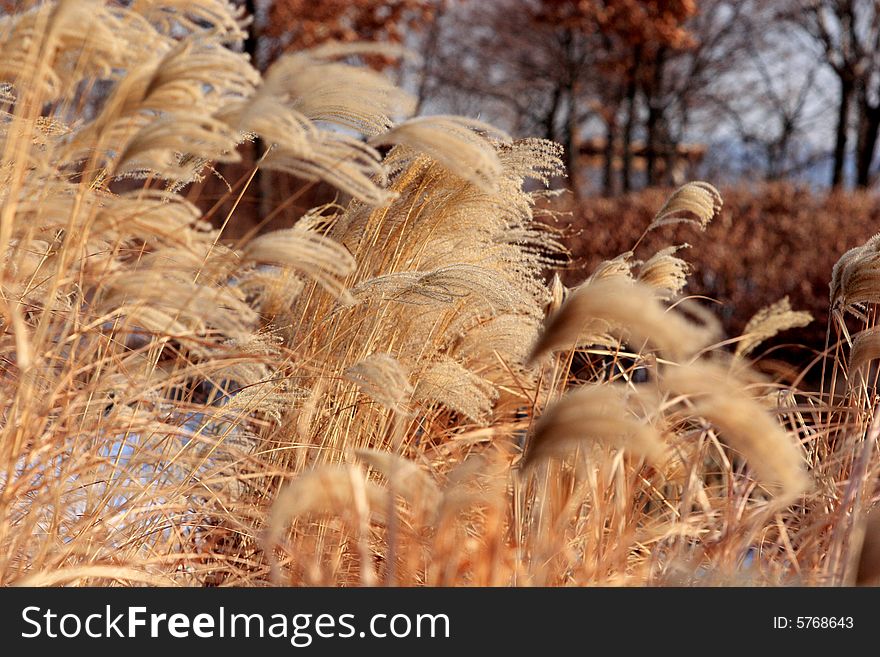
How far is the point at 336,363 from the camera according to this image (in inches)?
108

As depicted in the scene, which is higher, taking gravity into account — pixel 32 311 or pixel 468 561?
pixel 32 311

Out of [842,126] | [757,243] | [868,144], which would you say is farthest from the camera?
[842,126]

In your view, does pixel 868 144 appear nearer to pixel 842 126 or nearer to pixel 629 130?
pixel 842 126

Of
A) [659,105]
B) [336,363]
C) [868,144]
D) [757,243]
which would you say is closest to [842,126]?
[868,144]

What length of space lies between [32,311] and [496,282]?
58.2 inches

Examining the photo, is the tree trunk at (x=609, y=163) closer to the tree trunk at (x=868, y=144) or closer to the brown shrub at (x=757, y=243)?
the tree trunk at (x=868, y=144)

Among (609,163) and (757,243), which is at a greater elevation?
(609,163)

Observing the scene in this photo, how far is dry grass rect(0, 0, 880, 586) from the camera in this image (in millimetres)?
1676

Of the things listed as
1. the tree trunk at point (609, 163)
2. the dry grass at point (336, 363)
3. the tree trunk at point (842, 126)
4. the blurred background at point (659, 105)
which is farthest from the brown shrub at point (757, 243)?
the tree trunk at point (609, 163)

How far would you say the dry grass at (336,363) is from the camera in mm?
1676

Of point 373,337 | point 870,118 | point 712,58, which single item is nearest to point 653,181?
point 712,58

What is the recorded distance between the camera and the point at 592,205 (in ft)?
29.7

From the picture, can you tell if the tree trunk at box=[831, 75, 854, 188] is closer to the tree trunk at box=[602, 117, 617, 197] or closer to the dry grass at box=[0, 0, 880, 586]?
the tree trunk at box=[602, 117, 617, 197]
